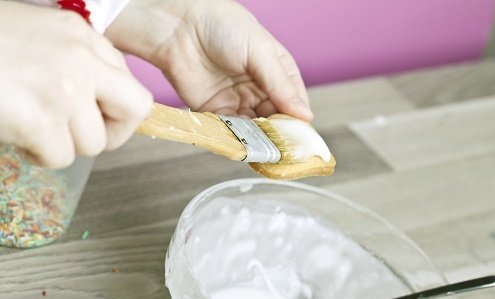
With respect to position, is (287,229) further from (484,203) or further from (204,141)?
(484,203)

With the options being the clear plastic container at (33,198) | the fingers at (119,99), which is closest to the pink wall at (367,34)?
the clear plastic container at (33,198)

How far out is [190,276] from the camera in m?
0.53

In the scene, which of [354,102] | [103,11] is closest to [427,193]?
[354,102]

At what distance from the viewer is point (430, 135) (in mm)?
911

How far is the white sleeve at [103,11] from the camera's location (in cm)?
69

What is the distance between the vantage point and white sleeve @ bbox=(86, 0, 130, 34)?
69 centimetres

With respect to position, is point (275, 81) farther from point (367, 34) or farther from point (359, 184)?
point (367, 34)

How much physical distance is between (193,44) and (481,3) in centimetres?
60

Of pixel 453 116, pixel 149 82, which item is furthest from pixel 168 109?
pixel 453 116

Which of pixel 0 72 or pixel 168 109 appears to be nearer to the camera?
pixel 0 72

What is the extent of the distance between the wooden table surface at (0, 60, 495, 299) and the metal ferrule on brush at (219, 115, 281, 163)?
15 centimetres

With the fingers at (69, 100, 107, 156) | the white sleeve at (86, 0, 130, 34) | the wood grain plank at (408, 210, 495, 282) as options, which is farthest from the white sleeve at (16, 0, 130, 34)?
the wood grain plank at (408, 210, 495, 282)

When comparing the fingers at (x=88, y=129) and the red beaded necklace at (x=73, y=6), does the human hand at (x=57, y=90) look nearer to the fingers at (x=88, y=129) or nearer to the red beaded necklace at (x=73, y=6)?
the fingers at (x=88, y=129)

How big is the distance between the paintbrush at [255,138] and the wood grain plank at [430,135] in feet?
0.75
